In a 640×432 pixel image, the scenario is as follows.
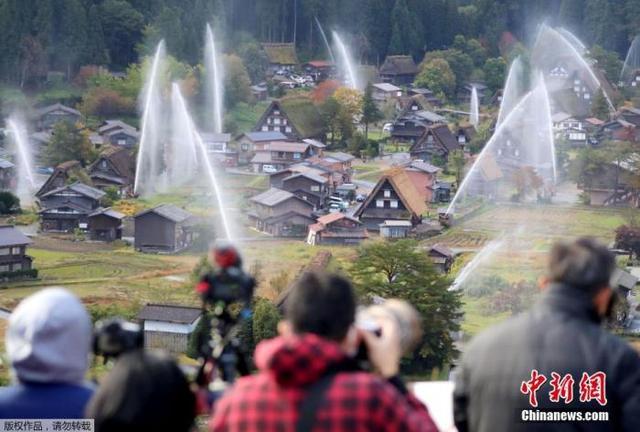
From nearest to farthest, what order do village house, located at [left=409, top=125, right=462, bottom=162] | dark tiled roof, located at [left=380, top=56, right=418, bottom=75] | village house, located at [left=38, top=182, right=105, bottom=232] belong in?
village house, located at [left=38, top=182, right=105, bottom=232] → village house, located at [left=409, top=125, right=462, bottom=162] → dark tiled roof, located at [left=380, top=56, right=418, bottom=75]

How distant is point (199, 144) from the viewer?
21.1 metres

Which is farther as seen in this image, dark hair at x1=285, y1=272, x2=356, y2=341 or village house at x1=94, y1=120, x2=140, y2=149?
village house at x1=94, y1=120, x2=140, y2=149

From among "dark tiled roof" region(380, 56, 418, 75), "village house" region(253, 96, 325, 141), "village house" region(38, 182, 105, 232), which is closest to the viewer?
"village house" region(38, 182, 105, 232)

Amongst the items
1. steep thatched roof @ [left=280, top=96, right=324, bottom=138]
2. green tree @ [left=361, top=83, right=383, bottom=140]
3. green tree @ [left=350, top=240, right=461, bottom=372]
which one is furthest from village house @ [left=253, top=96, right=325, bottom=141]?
Result: green tree @ [left=350, top=240, right=461, bottom=372]

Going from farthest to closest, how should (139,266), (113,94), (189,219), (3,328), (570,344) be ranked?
(113,94)
(189,219)
(139,266)
(3,328)
(570,344)

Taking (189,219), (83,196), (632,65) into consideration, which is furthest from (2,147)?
(632,65)

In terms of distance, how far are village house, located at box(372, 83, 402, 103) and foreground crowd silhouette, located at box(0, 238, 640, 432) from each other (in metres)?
24.4

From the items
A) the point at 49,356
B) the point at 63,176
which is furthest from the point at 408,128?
the point at 49,356

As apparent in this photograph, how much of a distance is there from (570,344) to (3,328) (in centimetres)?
914

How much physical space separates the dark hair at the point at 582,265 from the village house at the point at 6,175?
16.4m

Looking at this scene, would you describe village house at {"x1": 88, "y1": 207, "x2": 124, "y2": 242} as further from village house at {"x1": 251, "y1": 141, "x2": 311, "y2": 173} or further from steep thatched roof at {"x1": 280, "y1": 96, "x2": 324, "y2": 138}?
steep thatched roof at {"x1": 280, "y1": 96, "x2": 324, "y2": 138}

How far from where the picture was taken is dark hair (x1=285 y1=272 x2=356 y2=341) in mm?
1697

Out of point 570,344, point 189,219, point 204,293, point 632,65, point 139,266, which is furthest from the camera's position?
point 632,65

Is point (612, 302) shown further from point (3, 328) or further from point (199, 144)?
point (199, 144)
